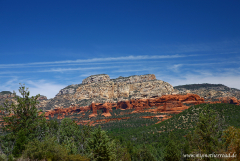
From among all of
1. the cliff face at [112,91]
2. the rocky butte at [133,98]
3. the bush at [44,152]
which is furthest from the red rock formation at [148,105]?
the bush at [44,152]

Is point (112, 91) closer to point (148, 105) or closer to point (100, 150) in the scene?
point (148, 105)

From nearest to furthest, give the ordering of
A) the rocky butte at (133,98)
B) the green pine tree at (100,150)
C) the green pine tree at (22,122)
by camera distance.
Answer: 1. the green pine tree at (22,122)
2. the green pine tree at (100,150)
3. the rocky butte at (133,98)

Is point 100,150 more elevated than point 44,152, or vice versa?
point 44,152

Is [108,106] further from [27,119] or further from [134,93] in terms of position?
[27,119]

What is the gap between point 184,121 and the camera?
221 ft

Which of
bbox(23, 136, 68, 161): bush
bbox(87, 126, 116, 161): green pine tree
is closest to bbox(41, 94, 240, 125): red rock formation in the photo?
bbox(87, 126, 116, 161): green pine tree

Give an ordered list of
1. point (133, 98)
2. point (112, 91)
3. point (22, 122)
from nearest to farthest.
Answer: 1. point (22, 122)
2. point (133, 98)
3. point (112, 91)

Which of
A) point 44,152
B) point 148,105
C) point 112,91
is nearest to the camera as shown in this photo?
point 44,152

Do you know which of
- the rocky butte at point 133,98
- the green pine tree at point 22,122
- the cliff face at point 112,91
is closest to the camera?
the green pine tree at point 22,122

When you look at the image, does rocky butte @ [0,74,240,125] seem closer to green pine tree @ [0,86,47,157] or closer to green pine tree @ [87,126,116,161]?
green pine tree @ [87,126,116,161]

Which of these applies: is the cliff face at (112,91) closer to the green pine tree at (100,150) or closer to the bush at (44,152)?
the green pine tree at (100,150)

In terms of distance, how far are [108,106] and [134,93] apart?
34401mm

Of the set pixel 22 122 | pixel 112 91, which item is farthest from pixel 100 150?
pixel 112 91

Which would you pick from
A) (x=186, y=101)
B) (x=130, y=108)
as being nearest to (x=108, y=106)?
(x=130, y=108)
